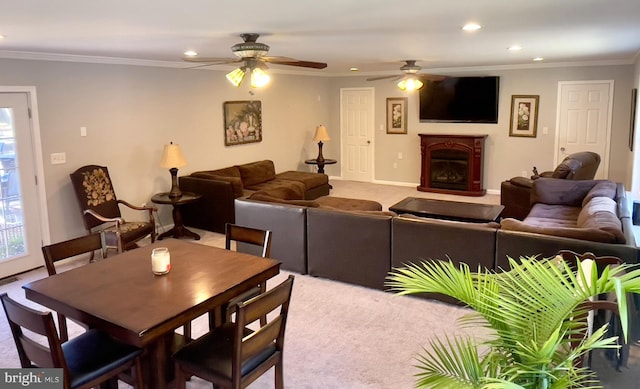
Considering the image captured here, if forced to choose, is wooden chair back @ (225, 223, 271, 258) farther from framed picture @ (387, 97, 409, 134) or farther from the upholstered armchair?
framed picture @ (387, 97, 409, 134)

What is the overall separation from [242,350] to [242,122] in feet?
19.9

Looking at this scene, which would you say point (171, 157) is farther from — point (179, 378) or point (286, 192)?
point (179, 378)

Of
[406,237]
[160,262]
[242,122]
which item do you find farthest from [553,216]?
[242,122]

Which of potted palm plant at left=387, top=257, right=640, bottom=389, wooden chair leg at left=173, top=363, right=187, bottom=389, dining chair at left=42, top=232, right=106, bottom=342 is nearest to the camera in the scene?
potted palm plant at left=387, top=257, right=640, bottom=389

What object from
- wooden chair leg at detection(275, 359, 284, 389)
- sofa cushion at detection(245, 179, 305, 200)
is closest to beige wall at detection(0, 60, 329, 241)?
sofa cushion at detection(245, 179, 305, 200)

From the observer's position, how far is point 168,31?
3.72 metres

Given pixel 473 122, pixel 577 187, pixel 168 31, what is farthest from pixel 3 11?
pixel 473 122

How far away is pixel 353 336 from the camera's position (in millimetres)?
3668

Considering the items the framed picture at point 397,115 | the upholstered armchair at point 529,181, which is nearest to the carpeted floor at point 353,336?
the upholstered armchair at point 529,181

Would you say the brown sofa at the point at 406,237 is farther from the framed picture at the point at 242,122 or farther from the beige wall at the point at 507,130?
the framed picture at the point at 242,122

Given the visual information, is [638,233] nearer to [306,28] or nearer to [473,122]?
[306,28]

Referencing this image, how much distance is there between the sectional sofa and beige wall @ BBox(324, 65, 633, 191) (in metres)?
2.76

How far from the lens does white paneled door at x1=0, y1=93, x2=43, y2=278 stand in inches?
194

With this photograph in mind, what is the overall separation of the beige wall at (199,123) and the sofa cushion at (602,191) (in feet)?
7.65
